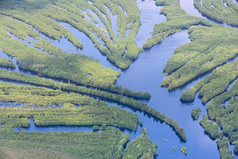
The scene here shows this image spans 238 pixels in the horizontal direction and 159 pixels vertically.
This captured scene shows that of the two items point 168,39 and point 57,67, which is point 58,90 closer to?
point 57,67

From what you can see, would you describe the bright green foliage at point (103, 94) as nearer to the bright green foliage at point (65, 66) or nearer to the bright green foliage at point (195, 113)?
the bright green foliage at point (65, 66)

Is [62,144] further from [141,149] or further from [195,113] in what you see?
[195,113]

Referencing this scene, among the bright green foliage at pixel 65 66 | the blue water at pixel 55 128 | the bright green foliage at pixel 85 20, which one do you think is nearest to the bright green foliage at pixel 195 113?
the bright green foliage at pixel 65 66

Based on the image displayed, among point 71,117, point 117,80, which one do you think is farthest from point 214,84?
point 71,117

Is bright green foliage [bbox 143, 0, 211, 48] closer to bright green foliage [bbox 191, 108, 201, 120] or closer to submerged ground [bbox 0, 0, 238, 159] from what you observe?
submerged ground [bbox 0, 0, 238, 159]

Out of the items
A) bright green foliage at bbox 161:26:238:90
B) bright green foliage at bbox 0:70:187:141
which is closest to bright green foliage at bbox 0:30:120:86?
bright green foliage at bbox 0:70:187:141

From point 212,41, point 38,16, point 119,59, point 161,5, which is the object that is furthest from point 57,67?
point 161,5
